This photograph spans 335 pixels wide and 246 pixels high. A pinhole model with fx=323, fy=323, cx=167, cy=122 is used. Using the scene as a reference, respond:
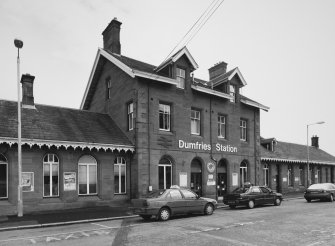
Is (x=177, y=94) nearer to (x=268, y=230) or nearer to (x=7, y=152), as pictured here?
(x=7, y=152)

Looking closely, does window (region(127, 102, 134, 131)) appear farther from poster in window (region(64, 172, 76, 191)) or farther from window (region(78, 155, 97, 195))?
poster in window (region(64, 172, 76, 191))

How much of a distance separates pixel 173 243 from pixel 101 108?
1817 centimetres

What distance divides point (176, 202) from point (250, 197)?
6433 millimetres

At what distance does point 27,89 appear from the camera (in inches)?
797

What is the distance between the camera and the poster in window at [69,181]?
1845 cm

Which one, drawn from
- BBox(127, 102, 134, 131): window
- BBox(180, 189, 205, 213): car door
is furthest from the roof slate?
BBox(180, 189, 205, 213): car door

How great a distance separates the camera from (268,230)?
474 inches

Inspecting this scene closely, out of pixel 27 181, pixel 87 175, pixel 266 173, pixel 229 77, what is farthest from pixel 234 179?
pixel 27 181

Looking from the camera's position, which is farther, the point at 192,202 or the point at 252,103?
the point at 252,103

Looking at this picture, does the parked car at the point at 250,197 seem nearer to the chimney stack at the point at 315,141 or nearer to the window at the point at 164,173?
the window at the point at 164,173

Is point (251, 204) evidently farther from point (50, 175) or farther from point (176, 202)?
point (50, 175)

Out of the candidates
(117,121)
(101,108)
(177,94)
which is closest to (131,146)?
(117,121)

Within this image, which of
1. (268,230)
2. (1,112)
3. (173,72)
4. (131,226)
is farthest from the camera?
(173,72)

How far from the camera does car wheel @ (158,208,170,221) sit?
1474 cm
